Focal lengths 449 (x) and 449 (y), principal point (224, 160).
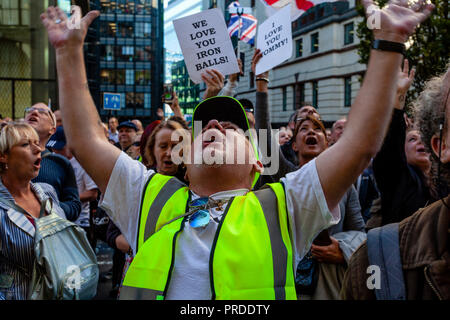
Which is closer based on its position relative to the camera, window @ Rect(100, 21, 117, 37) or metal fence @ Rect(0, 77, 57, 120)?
metal fence @ Rect(0, 77, 57, 120)

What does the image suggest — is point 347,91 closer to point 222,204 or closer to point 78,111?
point 222,204

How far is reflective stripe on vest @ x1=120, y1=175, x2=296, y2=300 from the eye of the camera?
5.80 ft

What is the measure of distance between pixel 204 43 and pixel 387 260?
2.43 meters

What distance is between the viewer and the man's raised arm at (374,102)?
162 centimetres

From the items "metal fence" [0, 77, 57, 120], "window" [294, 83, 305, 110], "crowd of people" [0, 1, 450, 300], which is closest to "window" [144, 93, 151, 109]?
"window" [294, 83, 305, 110]

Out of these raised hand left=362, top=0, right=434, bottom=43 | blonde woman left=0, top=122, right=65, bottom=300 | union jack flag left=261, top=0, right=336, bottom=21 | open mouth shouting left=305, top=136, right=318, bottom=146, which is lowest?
blonde woman left=0, top=122, right=65, bottom=300

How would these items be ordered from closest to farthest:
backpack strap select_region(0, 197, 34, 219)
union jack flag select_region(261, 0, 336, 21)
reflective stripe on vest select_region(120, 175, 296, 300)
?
reflective stripe on vest select_region(120, 175, 296, 300), backpack strap select_region(0, 197, 34, 219), union jack flag select_region(261, 0, 336, 21)

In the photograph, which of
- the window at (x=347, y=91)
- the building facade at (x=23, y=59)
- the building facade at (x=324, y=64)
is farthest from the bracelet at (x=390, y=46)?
the window at (x=347, y=91)

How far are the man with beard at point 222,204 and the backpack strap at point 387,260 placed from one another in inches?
9.8

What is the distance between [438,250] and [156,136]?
2724 millimetres

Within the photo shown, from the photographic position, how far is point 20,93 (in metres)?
14.0

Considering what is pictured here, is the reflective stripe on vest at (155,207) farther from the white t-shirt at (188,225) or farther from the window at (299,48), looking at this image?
the window at (299,48)

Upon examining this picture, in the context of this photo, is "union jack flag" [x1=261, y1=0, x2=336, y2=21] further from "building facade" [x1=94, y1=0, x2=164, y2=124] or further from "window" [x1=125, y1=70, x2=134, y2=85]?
"window" [x1=125, y1=70, x2=134, y2=85]
